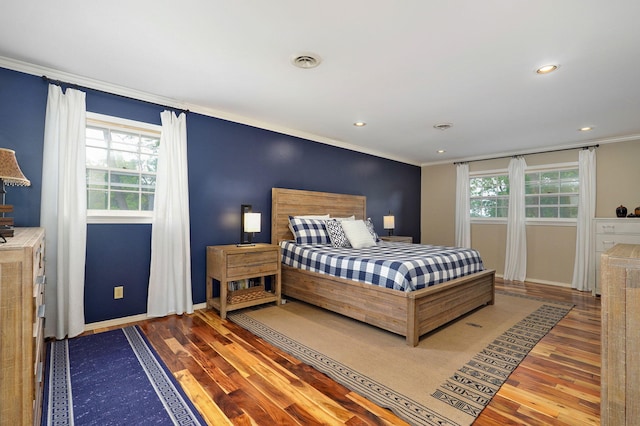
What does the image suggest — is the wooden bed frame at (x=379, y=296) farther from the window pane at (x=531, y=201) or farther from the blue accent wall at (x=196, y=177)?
the window pane at (x=531, y=201)

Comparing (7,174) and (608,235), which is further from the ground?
(7,174)

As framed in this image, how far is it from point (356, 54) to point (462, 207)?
4.83m

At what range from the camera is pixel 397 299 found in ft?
8.89

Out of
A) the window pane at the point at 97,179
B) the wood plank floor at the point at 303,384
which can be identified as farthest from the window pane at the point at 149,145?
the wood plank floor at the point at 303,384

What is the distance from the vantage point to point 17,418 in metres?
1.25

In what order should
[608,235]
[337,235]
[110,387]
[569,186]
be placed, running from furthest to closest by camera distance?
[569,186]
[608,235]
[337,235]
[110,387]

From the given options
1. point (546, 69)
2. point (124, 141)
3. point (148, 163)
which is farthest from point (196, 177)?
point (546, 69)

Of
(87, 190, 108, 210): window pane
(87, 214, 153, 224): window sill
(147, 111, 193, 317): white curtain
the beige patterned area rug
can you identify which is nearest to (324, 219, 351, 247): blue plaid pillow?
the beige patterned area rug

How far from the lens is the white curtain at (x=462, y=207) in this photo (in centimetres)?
612

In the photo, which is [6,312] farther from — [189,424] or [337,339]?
[337,339]

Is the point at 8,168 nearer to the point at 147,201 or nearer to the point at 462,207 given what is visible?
the point at 147,201

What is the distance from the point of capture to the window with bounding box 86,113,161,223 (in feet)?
9.75

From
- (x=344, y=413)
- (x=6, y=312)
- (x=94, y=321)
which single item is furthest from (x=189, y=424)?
(x=94, y=321)

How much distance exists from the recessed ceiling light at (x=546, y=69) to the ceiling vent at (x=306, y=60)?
6.02 feet
